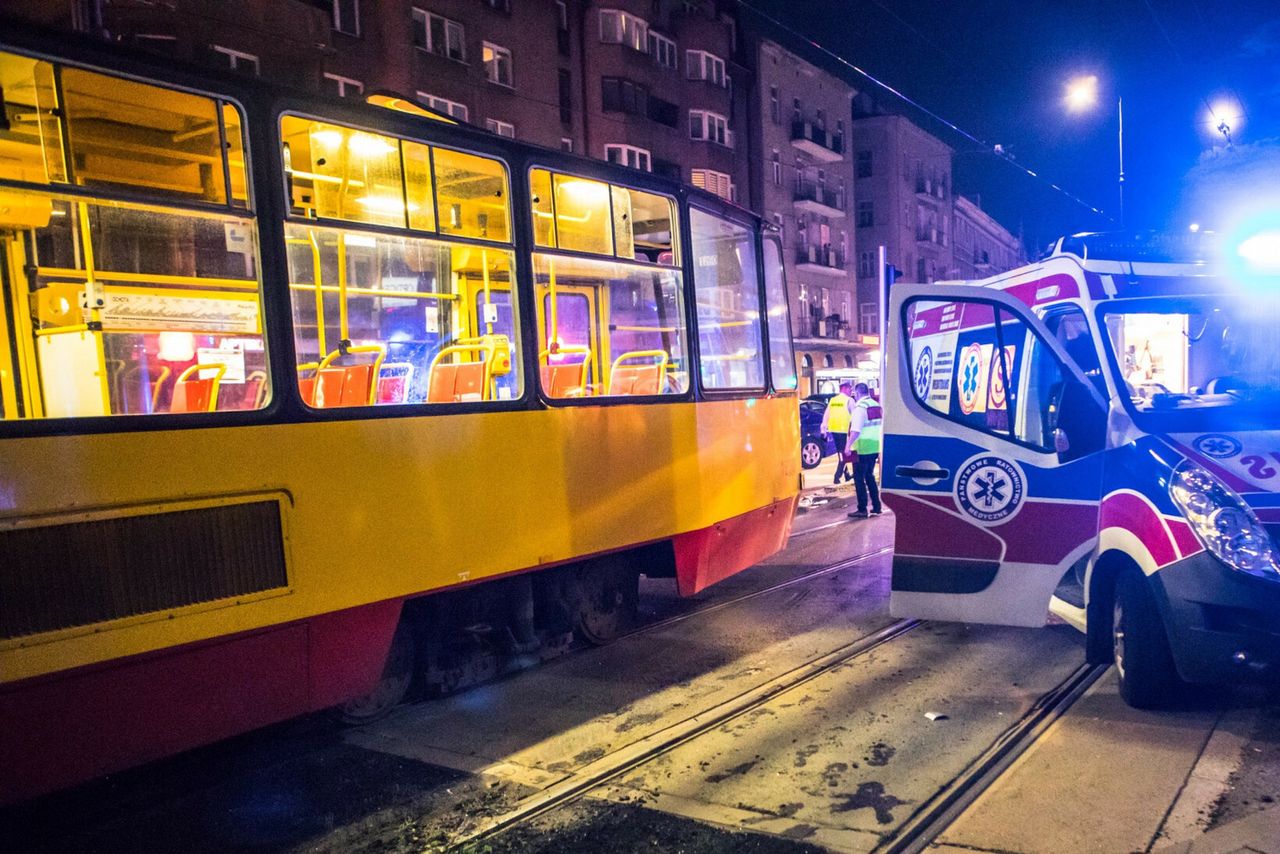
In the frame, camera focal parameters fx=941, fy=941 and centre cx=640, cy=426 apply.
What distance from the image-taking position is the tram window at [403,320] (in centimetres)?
493

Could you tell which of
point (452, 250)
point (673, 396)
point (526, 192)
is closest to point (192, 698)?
point (452, 250)

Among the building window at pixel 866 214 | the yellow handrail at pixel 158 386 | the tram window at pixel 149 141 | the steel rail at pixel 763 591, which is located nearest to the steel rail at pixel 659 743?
the steel rail at pixel 763 591

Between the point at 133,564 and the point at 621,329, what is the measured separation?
13.1ft

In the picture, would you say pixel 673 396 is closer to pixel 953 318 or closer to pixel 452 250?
pixel 452 250

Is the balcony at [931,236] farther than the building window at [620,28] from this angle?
Yes

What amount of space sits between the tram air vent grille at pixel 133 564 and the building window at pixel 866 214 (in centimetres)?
5014

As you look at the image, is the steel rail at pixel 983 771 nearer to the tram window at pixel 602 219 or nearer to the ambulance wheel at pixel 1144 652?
the ambulance wheel at pixel 1144 652

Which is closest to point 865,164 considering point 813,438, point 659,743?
point 813,438

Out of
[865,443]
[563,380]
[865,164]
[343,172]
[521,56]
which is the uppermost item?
[865,164]

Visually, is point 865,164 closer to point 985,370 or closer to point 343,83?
point 343,83

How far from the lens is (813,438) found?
72.2 feet

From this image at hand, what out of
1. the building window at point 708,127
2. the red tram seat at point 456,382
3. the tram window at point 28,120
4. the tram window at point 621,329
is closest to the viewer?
the tram window at point 28,120

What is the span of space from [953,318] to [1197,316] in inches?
115

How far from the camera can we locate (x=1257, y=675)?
14.6ft
